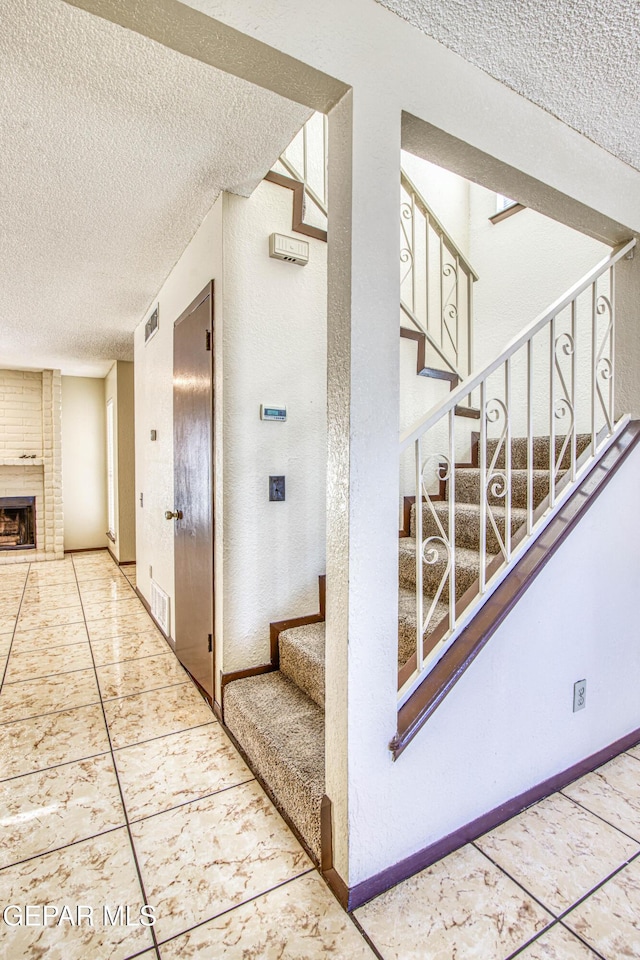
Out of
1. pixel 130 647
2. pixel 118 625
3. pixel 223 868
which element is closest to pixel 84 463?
pixel 118 625

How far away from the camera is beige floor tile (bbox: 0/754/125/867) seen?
1582 millimetres

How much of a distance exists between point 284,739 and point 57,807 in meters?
0.83

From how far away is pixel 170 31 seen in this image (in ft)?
3.54

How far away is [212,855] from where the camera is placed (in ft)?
4.95

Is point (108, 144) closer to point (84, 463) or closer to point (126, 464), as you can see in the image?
point (126, 464)

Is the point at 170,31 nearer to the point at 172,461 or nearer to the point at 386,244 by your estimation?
the point at 386,244

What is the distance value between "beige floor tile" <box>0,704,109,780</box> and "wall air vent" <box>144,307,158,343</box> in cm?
244

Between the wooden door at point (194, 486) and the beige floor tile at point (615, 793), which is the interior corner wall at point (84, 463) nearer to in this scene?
the wooden door at point (194, 486)

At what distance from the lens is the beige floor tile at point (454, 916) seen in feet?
3.98

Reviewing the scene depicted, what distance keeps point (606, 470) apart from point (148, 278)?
2.81 meters

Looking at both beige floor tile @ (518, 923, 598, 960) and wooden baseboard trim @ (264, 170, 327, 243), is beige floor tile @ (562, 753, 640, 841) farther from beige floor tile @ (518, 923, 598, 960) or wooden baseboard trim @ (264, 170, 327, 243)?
wooden baseboard trim @ (264, 170, 327, 243)

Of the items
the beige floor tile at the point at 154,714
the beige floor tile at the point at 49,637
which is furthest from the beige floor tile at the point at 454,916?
the beige floor tile at the point at 49,637

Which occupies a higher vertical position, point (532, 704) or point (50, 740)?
point (532, 704)

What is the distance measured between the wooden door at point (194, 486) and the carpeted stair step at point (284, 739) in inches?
13.2
